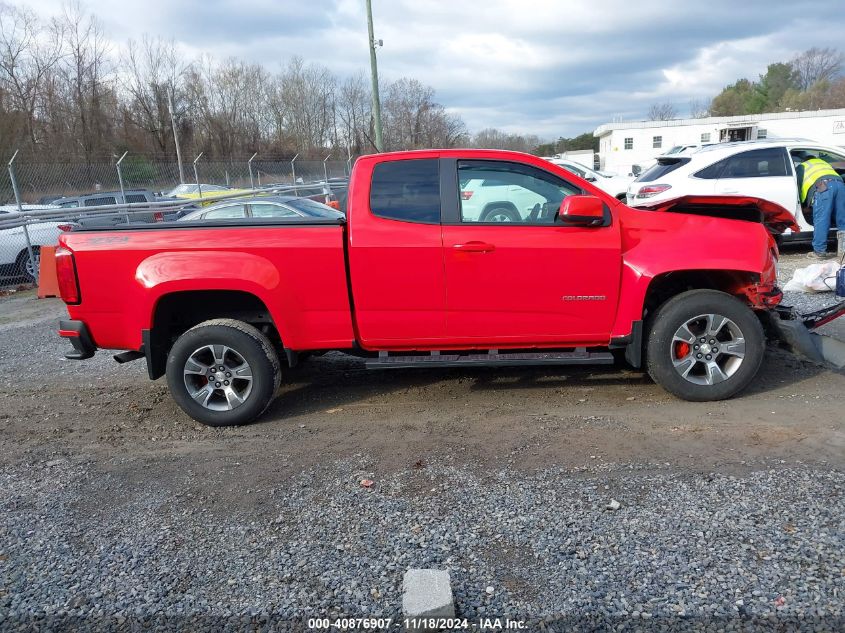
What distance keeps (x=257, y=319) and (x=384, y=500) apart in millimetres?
1947

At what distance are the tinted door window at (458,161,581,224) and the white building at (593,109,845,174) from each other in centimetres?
4302

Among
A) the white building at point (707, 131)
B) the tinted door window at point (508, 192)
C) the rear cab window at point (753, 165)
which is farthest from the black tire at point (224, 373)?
the white building at point (707, 131)

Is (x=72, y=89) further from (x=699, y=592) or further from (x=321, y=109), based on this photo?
(x=699, y=592)

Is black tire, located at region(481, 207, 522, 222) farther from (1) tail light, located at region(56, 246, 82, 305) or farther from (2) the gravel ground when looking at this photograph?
(1) tail light, located at region(56, 246, 82, 305)

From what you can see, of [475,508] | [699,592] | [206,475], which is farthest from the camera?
[206,475]

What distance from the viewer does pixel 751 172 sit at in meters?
10.0

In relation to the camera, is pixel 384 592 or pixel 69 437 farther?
pixel 69 437

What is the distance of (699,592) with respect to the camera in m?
2.54

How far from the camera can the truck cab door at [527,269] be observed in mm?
4359

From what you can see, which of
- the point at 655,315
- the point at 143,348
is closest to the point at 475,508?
the point at 655,315

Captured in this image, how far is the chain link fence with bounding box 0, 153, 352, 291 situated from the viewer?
1187 cm

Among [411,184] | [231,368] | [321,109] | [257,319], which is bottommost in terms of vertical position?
[231,368]

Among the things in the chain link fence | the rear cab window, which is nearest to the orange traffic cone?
the chain link fence

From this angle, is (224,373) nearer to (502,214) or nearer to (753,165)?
(502,214)
